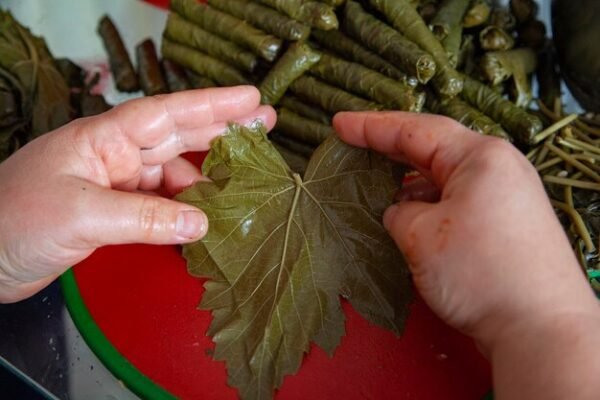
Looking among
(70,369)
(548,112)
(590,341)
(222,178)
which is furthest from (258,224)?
(548,112)

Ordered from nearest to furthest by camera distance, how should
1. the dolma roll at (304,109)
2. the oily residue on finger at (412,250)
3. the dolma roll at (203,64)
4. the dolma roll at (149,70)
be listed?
the oily residue on finger at (412,250) < the dolma roll at (304,109) < the dolma roll at (203,64) < the dolma roll at (149,70)

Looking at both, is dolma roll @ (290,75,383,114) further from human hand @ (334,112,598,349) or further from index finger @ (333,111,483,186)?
human hand @ (334,112,598,349)

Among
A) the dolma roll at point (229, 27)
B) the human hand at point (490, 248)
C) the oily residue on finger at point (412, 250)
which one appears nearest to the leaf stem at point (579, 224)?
the human hand at point (490, 248)

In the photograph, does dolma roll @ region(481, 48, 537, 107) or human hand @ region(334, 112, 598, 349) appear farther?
dolma roll @ region(481, 48, 537, 107)

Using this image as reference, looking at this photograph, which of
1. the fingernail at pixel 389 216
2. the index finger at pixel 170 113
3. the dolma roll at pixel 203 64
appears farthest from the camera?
the dolma roll at pixel 203 64

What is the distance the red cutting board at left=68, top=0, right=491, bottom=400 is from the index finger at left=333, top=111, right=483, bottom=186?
0.35 meters

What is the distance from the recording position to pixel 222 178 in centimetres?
130

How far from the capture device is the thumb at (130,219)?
3.67ft

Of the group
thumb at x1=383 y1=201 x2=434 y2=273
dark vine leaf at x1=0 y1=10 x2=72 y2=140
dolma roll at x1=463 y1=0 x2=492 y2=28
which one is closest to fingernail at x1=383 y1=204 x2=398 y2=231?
thumb at x1=383 y1=201 x2=434 y2=273

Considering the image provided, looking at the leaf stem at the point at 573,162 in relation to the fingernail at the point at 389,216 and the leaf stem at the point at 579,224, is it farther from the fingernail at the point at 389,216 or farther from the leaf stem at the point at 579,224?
the fingernail at the point at 389,216

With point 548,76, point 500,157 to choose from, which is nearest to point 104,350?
point 500,157

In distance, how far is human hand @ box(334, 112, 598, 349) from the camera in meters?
0.92

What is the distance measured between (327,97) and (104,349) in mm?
1067

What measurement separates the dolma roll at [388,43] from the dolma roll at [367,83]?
6cm
